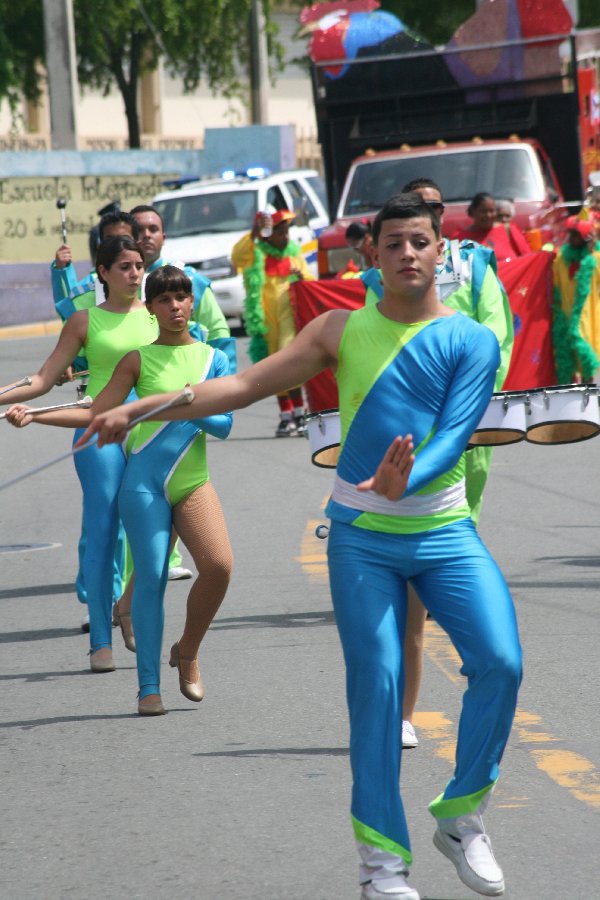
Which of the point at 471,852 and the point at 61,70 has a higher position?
the point at 61,70

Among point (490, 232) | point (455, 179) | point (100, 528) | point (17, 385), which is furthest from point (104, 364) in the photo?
point (455, 179)

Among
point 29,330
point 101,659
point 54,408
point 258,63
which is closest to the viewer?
point 54,408

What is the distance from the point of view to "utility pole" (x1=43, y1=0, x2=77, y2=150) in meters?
29.5

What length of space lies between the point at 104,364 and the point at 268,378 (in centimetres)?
304

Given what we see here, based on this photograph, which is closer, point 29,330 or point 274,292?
point 274,292

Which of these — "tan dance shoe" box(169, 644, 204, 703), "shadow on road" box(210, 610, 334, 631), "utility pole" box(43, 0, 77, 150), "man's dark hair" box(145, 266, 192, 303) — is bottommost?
"shadow on road" box(210, 610, 334, 631)

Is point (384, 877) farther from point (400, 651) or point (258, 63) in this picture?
point (258, 63)

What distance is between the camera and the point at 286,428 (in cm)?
1491

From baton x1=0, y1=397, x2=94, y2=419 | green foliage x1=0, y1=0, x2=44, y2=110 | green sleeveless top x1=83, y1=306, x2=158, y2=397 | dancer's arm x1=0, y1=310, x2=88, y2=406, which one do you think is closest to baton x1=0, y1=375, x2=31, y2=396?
dancer's arm x1=0, y1=310, x2=88, y2=406

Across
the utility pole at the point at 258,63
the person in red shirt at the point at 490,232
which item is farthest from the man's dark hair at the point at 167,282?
the utility pole at the point at 258,63

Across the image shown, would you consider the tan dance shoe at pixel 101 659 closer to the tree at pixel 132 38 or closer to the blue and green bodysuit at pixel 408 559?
the blue and green bodysuit at pixel 408 559

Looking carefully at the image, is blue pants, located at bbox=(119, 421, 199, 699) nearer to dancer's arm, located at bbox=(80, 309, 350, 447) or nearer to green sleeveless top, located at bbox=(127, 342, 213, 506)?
green sleeveless top, located at bbox=(127, 342, 213, 506)

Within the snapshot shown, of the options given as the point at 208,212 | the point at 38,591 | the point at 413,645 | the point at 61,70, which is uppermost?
the point at 61,70

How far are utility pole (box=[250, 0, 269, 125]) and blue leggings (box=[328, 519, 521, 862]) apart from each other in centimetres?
Answer: 3319
